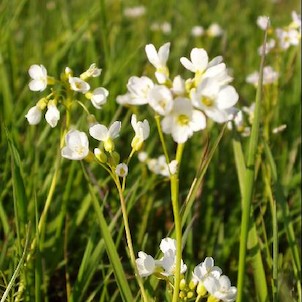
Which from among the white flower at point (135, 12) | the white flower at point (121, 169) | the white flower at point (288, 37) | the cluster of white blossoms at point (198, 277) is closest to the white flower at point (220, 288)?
the cluster of white blossoms at point (198, 277)

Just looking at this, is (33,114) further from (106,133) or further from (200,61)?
(200,61)

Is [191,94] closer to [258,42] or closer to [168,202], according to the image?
[168,202]

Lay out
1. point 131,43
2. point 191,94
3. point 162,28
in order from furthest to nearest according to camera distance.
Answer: point 162,28 → point 131,43 → point 191,94

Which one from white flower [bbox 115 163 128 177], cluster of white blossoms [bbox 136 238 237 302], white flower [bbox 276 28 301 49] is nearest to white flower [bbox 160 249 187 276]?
cluster of white blossoms [bbox 136 238 237 302]

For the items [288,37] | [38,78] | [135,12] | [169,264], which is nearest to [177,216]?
[169,264]

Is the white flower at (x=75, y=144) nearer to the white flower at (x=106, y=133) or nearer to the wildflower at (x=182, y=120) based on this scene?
the white flower at (x=106, y=133)

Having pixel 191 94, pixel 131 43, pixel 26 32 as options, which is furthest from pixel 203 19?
pixel 191 94
